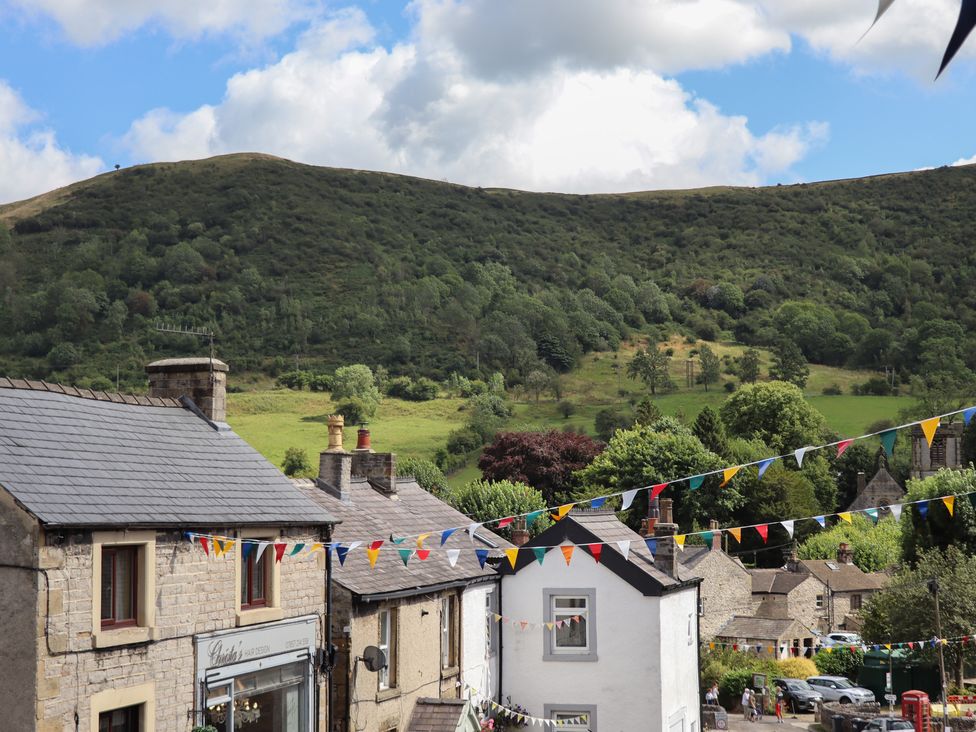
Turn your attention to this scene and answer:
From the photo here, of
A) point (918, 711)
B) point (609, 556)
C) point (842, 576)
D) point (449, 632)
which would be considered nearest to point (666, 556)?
point (609, 556)

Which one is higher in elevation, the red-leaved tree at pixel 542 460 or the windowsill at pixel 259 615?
the red-leaved tree at pixel 542 460

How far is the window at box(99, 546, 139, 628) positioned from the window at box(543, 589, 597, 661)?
507 inches

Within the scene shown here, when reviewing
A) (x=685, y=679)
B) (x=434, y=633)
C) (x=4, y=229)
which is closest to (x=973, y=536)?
(x=685, y=679)

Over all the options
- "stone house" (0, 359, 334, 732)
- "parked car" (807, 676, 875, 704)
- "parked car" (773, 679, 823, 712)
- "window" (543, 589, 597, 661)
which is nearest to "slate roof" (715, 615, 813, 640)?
"parked car" (807, 676, 875, 704)

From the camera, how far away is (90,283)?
157 metres

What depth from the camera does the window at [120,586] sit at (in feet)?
49.5

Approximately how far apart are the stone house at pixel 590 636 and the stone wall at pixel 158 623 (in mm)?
8278

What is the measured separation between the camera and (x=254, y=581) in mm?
18188

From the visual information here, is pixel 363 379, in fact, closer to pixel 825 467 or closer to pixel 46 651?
pixel 825 467

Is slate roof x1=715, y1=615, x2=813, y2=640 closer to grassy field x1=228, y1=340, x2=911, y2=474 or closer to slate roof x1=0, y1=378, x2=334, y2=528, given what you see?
slate roof x1=0, y1=378, x2=334, y2=528

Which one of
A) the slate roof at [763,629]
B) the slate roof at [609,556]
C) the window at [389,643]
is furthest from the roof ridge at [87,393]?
the slate roof at [763,629]

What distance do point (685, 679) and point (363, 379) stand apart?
4041 inches

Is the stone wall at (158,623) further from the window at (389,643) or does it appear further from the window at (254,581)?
the window at (389,643)

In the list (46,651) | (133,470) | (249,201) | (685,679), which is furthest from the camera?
(249,201)
